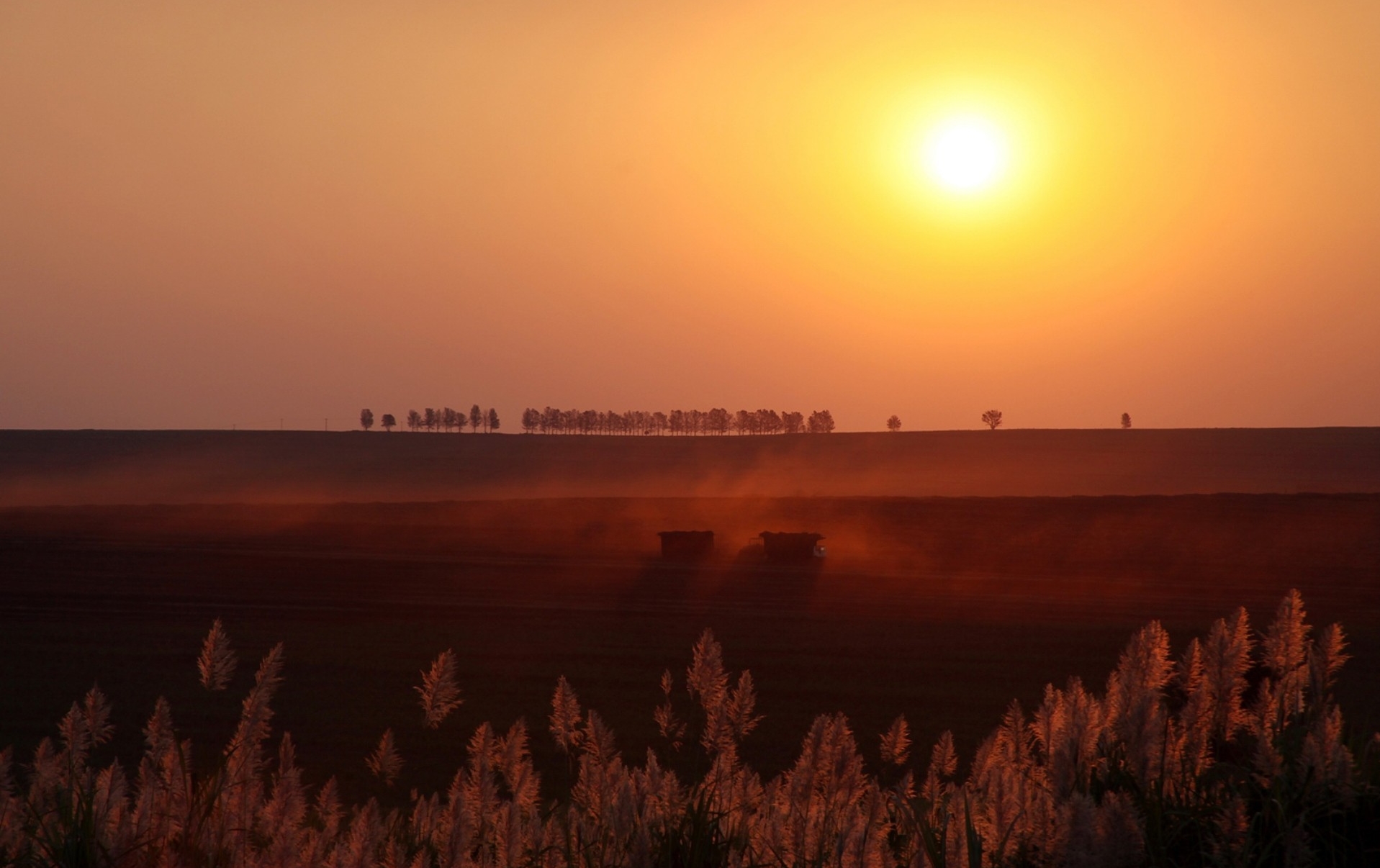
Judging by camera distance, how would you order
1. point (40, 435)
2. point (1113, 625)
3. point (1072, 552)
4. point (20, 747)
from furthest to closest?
point (40, 435), point (1072, 552), point (1113, 625), point (20, 747)

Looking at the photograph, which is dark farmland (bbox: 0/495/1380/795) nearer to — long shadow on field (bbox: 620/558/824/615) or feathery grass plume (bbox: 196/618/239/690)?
long shadow on field (bbox: 620/558/824/615)

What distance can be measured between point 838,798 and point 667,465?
305ft

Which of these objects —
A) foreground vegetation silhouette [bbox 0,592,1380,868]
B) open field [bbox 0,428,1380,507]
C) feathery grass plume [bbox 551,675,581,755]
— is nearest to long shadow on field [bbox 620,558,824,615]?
feathery grass plume [bbox 551,675,581,755]

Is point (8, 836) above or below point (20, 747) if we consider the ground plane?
below

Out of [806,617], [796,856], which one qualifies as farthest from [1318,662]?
[806,617]

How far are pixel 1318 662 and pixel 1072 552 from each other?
3528 cm

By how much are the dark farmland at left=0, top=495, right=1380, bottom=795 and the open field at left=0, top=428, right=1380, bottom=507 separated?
28.9 metres

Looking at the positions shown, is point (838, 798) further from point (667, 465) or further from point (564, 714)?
point (667, 465)

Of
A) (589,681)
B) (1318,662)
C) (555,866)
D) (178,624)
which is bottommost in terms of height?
(555,866)

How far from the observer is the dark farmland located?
52.2 feet

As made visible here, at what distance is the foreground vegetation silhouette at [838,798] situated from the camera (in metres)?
4.42

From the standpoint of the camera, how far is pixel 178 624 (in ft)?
75.5

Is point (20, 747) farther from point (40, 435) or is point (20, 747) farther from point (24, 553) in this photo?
point (40, 435)

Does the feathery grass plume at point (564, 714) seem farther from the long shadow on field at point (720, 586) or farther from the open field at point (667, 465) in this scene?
the open field at point (667, 465)
